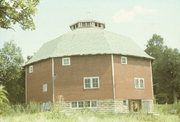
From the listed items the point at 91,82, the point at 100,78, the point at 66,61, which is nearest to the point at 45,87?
the point at 66,61

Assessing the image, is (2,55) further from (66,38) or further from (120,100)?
(120,100)

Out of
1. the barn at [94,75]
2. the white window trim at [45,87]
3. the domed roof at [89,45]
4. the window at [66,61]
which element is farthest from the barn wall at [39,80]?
the window at [66,61]

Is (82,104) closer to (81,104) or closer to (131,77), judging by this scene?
(81,104)

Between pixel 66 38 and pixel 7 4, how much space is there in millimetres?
22769

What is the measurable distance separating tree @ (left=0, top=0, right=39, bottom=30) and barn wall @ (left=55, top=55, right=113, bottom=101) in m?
17.4

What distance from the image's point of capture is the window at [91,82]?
31.5 m

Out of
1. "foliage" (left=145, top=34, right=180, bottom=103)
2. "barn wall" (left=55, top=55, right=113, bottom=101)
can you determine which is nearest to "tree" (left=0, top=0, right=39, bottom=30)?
→ "barn wall" (left=55, top=55, right=113, bottom=101)

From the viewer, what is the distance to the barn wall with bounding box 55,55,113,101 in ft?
102

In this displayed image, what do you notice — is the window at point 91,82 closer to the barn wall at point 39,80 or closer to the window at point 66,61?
the window at point 66,61

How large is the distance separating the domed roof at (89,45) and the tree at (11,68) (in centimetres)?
475

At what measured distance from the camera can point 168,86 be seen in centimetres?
5156

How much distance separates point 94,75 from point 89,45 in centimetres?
402

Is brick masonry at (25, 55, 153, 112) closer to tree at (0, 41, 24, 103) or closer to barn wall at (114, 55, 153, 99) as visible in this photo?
barn wall at (114, 55, 153, 99)

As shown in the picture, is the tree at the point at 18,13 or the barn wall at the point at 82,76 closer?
the tree at the point at 18,13
